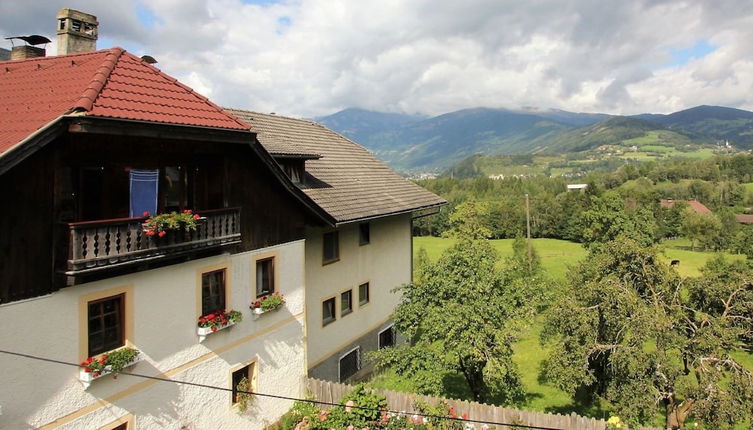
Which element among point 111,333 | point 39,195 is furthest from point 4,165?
point 111,333

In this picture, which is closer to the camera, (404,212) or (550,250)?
(404,212)

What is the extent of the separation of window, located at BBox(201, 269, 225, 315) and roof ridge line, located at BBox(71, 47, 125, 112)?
15.8 ft

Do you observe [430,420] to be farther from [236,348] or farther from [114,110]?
[114,110]

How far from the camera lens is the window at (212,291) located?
12.5 meters

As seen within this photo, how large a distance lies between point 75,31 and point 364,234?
12493mm

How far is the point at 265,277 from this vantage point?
14.5m

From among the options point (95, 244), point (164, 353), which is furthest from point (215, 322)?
point (95, 244)

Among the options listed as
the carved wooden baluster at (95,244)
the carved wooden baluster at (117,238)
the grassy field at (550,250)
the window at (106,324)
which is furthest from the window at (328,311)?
the grassy field at (550,250)

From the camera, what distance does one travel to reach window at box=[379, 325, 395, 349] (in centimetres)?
2326

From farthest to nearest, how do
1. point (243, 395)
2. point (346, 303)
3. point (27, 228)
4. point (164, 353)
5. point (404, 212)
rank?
point (404, 212), point (346, 303), point (243, 395), point (164, 353), point (27, 228)

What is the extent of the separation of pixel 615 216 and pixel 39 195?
34495 millimetres

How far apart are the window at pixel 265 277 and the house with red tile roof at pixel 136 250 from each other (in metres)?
0.06

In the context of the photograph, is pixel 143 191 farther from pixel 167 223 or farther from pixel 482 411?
pixel 482 411

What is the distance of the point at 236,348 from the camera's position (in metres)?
13.3
